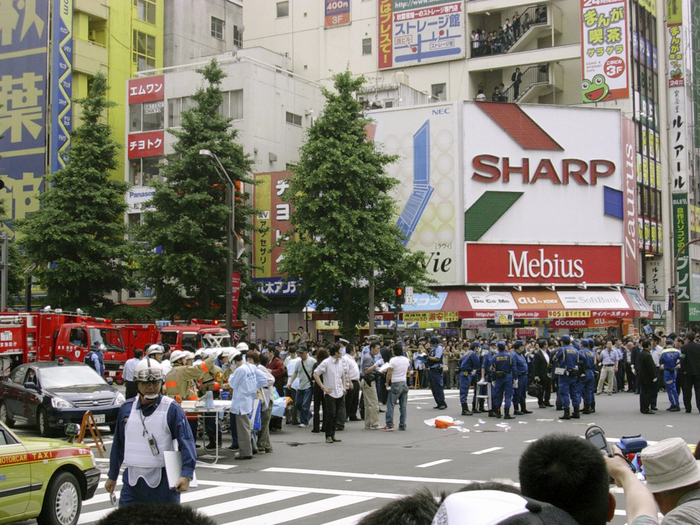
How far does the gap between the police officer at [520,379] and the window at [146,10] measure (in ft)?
154

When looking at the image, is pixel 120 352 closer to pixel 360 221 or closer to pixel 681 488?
pixel 360 221

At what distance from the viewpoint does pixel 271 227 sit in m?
48.0

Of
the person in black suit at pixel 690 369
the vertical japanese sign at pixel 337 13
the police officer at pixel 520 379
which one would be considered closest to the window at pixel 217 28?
the vertical japanese sign at pixel 337 13

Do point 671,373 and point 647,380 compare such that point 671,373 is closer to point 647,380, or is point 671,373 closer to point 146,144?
point 647,380

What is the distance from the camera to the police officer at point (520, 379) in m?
20.2

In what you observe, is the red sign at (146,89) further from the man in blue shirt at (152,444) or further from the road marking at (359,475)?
the man in blue shirt at (152,444)

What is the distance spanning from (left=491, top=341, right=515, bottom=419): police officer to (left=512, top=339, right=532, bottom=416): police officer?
1.23 feet

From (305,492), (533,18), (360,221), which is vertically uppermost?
(533,18)

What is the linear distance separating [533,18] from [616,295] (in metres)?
18.7

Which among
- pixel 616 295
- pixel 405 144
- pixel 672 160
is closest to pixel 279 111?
pixel 405 144

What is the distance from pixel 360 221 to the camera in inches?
1462

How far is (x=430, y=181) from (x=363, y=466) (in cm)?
3508

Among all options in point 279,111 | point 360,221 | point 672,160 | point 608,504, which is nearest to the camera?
point 608,504

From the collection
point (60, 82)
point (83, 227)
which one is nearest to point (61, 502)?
point (83, 227)
